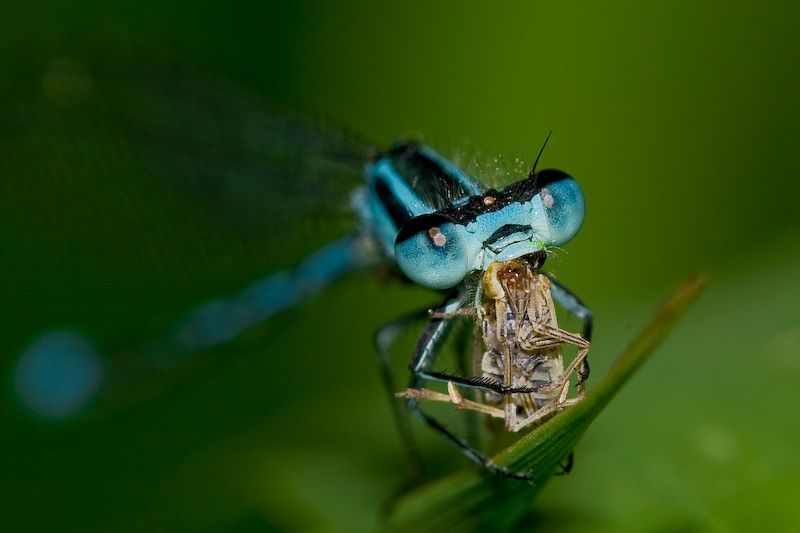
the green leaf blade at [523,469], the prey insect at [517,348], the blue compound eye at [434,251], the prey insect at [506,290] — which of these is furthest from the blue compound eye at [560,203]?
the green leaf blade at [523,469]

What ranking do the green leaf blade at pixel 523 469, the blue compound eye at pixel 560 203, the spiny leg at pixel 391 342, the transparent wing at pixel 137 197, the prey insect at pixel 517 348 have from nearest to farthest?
the green leaf blade at pixel 523 469 → the prey insect at pixel 517 348 → the blue compound eye at pixel 560 203 → the spiny leg at pixel 391 342 → the transparent wing at pixel 137 197

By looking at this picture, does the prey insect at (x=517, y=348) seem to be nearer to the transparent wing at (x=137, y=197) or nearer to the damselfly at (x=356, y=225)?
the damselfly at (x=356, y=225)

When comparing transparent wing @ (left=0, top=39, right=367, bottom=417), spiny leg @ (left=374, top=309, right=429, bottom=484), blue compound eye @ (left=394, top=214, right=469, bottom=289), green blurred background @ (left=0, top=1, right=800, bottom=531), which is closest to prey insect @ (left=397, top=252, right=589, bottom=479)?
blue compound eye @ (left=394, top=214, right=469, bottom=289)

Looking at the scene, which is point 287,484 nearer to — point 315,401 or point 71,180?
point 315,401

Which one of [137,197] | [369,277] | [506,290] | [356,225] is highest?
[137,197]

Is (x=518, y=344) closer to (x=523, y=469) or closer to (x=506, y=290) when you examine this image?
(x=506, y=290)

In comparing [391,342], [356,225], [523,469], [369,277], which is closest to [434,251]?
[523,469]
